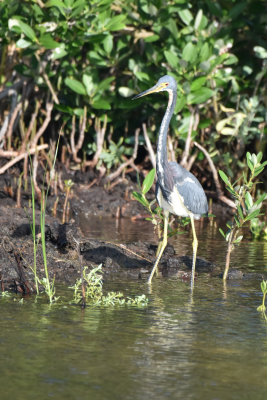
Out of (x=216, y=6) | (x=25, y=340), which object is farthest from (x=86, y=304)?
(x=216, y=6)

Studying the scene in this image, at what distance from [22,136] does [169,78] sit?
445cm

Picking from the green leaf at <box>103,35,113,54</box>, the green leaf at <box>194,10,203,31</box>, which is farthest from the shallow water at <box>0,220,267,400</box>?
the green leaf at <box>194,10,203,31</box>

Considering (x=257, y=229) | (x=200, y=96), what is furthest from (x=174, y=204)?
(x=200, y=96)

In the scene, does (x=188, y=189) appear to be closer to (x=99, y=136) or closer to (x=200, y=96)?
(x=200, y=96)

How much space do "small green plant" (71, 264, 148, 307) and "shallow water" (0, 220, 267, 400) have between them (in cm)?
9

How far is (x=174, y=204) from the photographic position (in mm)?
6805

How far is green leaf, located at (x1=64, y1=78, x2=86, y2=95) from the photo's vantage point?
10.7m

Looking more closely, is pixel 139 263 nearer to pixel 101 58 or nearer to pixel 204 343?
pixel 204 343

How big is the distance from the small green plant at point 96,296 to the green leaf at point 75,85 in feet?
17.2

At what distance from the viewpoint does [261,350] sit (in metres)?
4.60

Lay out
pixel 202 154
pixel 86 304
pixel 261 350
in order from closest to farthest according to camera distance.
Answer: pixel 261 350
pixel 86 304
pixel 202 154

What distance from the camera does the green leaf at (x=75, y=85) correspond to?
10695 millimetres

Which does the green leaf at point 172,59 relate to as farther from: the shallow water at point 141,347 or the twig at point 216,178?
the shallow water at point 141,347

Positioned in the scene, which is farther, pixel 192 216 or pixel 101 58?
pixel 101 58
